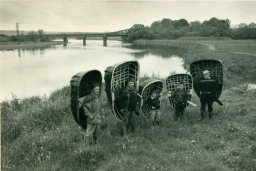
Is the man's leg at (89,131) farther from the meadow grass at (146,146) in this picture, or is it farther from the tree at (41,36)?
the tree at (41,36)

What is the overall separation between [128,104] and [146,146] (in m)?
1.32

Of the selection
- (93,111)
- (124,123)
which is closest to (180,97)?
(124,123)

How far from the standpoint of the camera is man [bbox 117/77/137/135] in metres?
6.29

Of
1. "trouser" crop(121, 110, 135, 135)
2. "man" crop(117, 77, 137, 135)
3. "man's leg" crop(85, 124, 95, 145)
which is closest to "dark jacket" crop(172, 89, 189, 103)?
"man" crop(117, 77, 137, 135)

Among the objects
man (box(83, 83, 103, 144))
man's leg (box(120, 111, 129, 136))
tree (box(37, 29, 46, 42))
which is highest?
tree (box(37, 29, 46, 42))

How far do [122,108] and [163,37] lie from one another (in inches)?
3228

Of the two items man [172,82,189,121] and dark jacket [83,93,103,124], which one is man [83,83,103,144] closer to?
dark jacket [83,93,103,124]

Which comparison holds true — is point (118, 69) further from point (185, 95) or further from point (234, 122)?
point (234, 122)

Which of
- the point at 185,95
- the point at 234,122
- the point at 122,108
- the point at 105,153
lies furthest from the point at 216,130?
the point at 105,153

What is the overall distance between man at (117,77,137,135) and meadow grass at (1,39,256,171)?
0.27 metres

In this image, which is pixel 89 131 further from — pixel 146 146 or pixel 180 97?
pixel 180 97

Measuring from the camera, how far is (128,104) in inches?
251

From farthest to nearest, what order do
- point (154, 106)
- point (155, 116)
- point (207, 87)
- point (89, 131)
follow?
point (207, 87)
point (155, 116)
point (154, 106)
point (89, 131)

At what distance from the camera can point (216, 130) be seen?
21.6 ft
